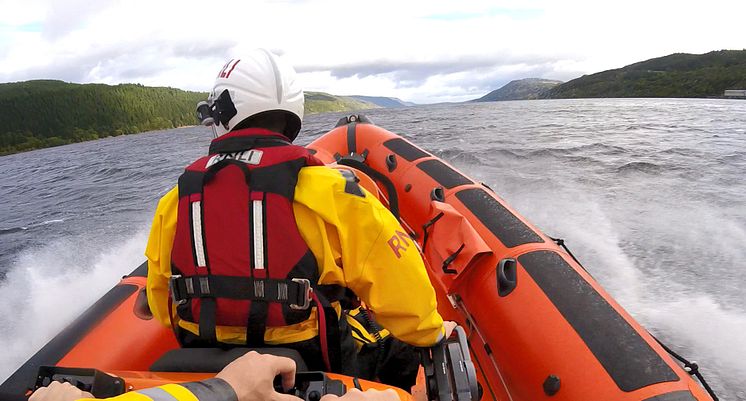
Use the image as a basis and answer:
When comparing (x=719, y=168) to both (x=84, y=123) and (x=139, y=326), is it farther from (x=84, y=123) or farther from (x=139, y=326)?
(x=84, y=123)

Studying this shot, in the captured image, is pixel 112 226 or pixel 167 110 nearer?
pixel 112 226

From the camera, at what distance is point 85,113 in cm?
7650

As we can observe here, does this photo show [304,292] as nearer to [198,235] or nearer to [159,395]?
[198,235]

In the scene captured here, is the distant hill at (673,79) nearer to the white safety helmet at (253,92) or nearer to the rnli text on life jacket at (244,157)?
the white safety helmet at (253,92)

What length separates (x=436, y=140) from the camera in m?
11.9

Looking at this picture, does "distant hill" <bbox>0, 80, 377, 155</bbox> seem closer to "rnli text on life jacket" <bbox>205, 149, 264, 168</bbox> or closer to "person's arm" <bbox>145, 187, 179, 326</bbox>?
"person's arm" <bbox>145, 187, 179, 326</bbox>

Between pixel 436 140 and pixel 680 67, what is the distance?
92725 mm

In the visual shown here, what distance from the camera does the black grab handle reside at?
8.36 ft

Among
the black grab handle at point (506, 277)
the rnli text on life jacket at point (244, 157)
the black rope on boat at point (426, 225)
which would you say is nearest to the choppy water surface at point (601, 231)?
the black grab handle at point (506, 277)

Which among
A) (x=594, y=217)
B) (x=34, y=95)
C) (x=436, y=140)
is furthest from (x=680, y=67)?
(x=34, y=95)

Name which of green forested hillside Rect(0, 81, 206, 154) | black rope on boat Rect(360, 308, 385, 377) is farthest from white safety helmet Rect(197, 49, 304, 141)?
green forested hillside Rect(0, 81, 206, 154)

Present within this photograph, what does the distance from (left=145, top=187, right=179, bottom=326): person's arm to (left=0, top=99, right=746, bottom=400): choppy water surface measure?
8.26ft

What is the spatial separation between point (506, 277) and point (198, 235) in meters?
1.82

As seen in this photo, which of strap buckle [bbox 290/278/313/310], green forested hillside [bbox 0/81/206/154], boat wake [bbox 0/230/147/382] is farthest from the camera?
green forested hillside [bbox 0/81/206/154]
